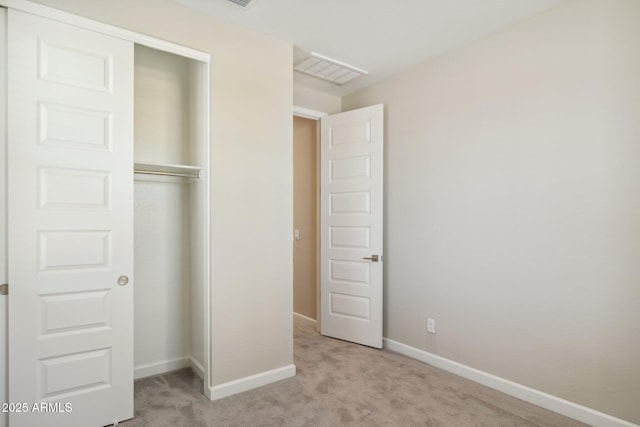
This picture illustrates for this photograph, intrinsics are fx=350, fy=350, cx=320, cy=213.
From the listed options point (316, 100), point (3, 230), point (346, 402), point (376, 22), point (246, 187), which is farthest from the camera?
point (316, 100)

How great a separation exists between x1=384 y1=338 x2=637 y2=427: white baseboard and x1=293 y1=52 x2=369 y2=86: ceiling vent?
2.77m

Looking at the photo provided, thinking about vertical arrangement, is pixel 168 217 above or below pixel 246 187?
below

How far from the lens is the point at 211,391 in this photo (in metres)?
2.52

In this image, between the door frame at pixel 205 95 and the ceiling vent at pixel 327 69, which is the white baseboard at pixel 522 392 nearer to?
the door frame at pixel 205 95

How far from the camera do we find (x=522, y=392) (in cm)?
255

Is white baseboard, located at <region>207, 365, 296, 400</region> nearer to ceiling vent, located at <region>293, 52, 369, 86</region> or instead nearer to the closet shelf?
the closet shelf

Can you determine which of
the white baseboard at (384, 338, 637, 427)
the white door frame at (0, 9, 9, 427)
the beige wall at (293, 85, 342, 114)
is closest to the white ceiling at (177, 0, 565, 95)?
the beige wall at (293, 85, 342, 114)

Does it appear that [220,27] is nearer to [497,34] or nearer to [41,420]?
[497,34]

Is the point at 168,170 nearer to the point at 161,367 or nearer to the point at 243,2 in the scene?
the point at 243,2

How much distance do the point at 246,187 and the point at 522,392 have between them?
101 inches

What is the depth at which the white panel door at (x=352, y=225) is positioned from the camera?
3578mm

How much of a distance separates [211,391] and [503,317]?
7.42 feet

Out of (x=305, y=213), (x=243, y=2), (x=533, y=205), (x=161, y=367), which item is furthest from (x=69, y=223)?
(x=533, y=205)

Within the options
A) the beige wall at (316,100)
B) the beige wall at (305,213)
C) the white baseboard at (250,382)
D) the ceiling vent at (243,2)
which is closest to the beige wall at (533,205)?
the beige wall at (316,100)
